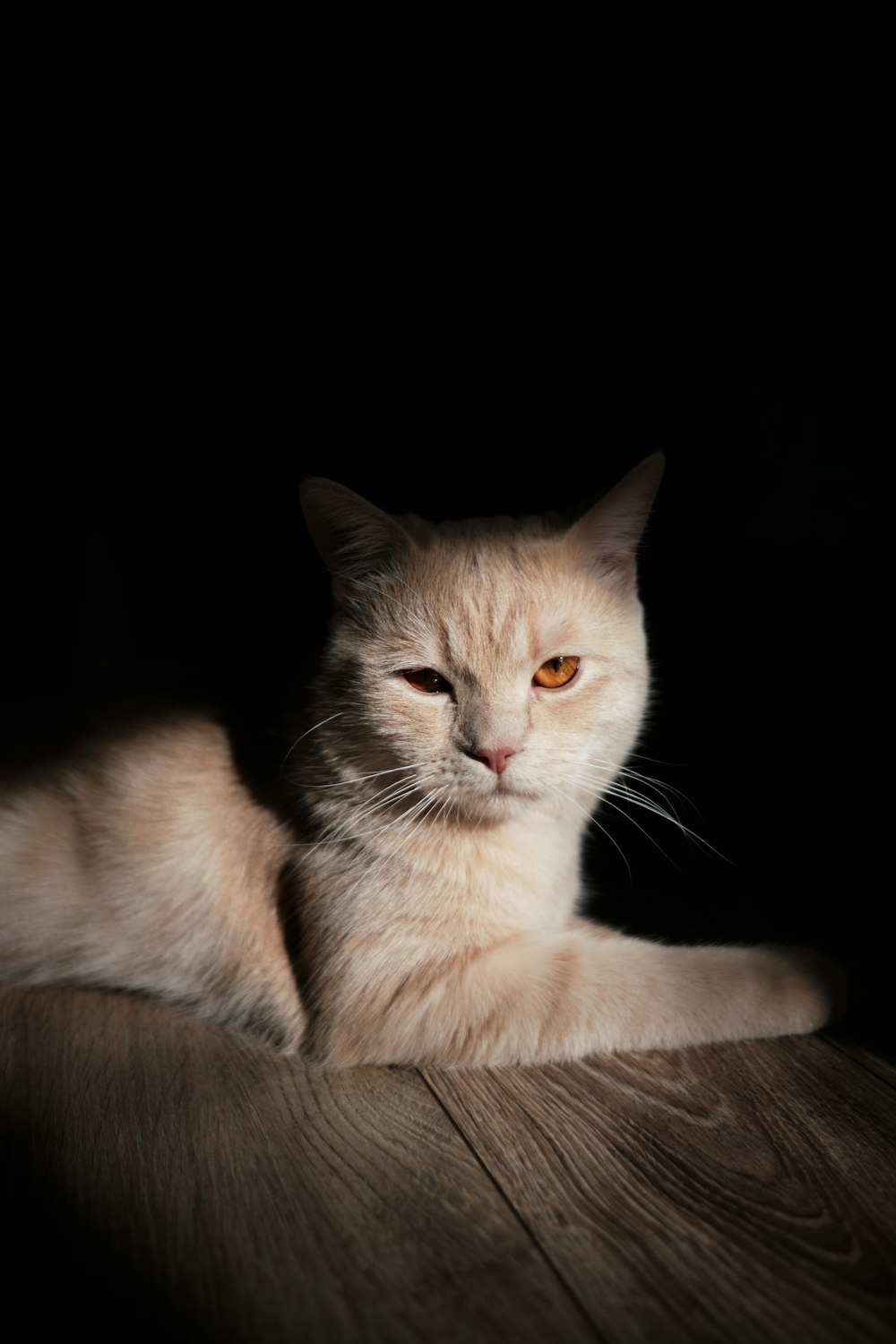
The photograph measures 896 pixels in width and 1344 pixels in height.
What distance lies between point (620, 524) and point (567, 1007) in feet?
2.52

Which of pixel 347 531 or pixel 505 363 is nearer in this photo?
pixel 347 531

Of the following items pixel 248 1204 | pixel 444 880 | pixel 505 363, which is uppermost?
pixel 505 363

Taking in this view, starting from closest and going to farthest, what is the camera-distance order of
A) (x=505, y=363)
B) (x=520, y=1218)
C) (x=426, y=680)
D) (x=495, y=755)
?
(x=520, y=1218), (x=495, y=755), (x=426, y=680), (x=505, y=363)

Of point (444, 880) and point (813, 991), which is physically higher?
point (444, 880)

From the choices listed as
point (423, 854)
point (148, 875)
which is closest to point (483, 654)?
point (423, 854)

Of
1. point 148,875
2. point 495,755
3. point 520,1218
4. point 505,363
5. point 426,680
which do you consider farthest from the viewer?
point 505,363

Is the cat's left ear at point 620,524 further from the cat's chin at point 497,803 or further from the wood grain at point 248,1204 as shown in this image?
the wood grain at point 248,1204

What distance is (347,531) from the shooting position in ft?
5.43

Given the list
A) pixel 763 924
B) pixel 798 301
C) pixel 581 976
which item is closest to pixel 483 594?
pixel 581 976

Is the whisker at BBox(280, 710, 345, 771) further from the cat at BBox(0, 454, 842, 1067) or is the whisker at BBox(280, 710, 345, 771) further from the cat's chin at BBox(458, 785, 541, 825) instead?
the cat's chin at BBox(458, 785, 541, 825)

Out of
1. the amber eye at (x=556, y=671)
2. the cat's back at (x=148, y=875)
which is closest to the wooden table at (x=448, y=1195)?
the cat's back at (x=148, y=875)

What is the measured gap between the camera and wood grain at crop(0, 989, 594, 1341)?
40.3 inches

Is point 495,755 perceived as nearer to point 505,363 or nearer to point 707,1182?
point 707,1182

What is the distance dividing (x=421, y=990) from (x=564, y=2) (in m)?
2.38
